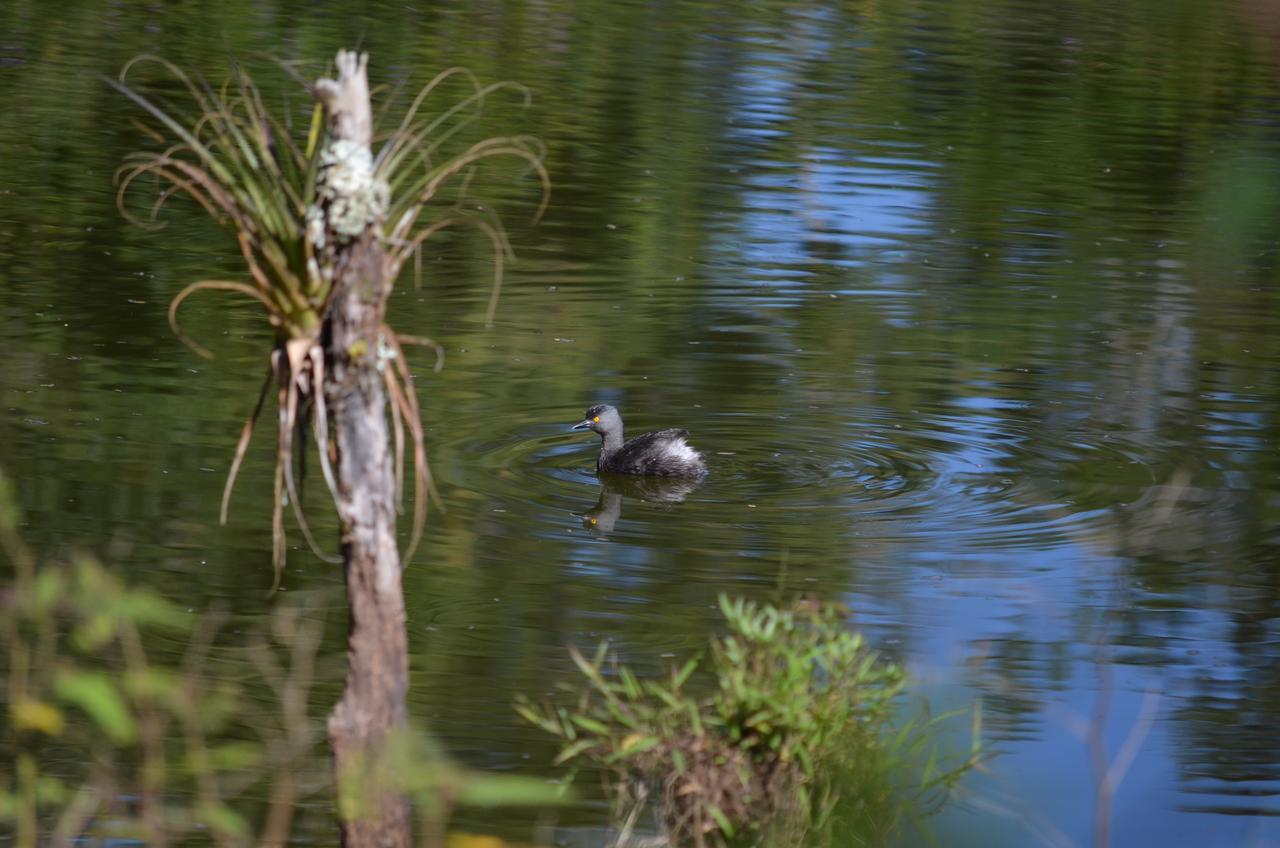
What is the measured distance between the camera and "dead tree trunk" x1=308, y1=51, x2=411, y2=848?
4867mm

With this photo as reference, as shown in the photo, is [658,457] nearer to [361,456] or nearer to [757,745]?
[757,745]

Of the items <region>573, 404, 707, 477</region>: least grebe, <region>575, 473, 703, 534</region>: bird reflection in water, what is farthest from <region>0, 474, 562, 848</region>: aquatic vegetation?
<region>573, 404, 707, 477</region>: least grebe

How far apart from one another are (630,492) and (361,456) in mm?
4967

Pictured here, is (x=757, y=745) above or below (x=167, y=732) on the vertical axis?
above

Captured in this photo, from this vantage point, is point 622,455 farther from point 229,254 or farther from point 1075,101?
point 1075,101

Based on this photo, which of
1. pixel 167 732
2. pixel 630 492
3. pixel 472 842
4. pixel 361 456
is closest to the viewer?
pixel 361 456

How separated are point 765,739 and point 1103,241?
37.5 ft

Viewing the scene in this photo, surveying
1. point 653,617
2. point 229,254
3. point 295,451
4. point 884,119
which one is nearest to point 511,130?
point 884,119

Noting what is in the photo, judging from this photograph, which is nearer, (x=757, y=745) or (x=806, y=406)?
(x=757, y=745)

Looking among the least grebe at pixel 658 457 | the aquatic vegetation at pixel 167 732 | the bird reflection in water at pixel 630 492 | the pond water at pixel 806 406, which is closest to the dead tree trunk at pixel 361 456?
the aquatic vegetation at pixel 167 732

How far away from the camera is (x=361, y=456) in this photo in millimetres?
4977

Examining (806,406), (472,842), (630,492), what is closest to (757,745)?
(472,842)

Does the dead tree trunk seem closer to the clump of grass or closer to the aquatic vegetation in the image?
the aquatic vegetation

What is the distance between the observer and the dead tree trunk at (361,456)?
4867mm
